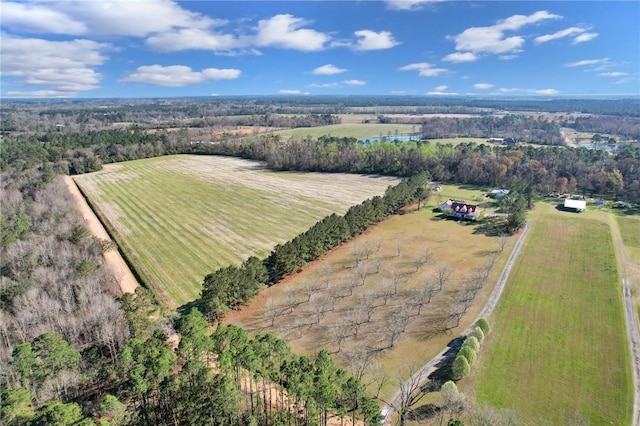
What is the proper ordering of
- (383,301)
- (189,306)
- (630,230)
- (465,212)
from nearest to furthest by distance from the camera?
(189,306) < (383,301) < (630,230) < (465,212)

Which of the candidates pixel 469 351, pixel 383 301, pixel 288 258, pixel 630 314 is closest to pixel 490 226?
pixel 630 314

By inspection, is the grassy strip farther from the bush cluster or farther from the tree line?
the bush cluster

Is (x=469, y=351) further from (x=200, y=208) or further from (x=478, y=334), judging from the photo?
(x=200, y=208)

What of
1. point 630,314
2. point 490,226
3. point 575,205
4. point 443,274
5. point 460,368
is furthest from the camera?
point 575,205

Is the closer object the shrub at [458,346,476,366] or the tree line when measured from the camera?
the shrub at [458,346,476,366]

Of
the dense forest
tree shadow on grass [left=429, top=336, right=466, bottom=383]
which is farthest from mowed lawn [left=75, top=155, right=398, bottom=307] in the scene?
tree shadow on grass [left=429, top=336, right=466, bottom=383]

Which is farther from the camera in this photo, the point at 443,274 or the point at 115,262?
the point at 115,262

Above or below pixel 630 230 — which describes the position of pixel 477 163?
above
